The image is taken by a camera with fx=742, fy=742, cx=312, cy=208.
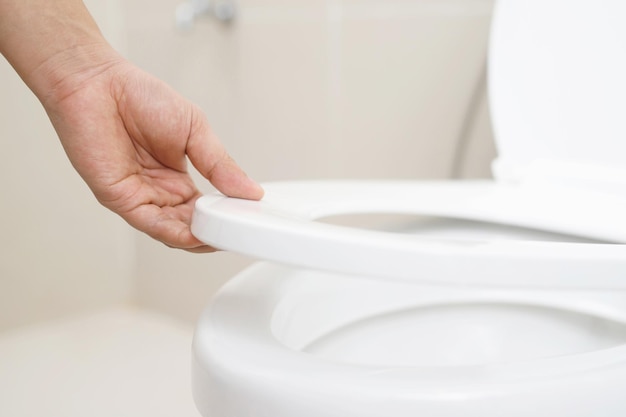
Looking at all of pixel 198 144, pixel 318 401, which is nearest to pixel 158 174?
pixel 198 144

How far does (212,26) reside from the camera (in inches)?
49.3

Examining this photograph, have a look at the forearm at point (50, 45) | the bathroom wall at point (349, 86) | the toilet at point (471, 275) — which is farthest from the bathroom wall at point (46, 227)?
the toilet at point (471, 275)

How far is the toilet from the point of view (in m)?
0.38

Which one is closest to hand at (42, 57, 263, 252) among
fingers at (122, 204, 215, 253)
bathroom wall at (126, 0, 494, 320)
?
fingers at (122, 204, 215, 253)

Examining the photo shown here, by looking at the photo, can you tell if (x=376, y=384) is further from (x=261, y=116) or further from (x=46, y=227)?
(x=46, y=227)

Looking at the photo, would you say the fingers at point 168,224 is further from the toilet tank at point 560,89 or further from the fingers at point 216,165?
the toilet tank at point 560,89

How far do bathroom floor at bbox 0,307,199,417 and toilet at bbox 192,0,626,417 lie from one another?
1.81ft

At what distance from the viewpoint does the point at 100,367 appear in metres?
1.26

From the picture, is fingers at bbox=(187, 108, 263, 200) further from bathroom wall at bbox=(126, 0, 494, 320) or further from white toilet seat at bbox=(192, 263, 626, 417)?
bathroom wall at bbox=(126, 0, 494, 320)

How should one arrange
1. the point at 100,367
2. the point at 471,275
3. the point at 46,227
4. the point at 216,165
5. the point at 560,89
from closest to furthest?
the point at 471,275
the point at 216,165
the point at 560,89
the point at 100,367
the point at 46,227

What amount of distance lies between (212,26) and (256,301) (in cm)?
83

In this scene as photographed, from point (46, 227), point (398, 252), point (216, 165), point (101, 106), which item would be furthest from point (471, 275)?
point (46, 227)

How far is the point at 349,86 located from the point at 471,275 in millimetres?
803

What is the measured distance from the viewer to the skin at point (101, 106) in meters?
0.65
